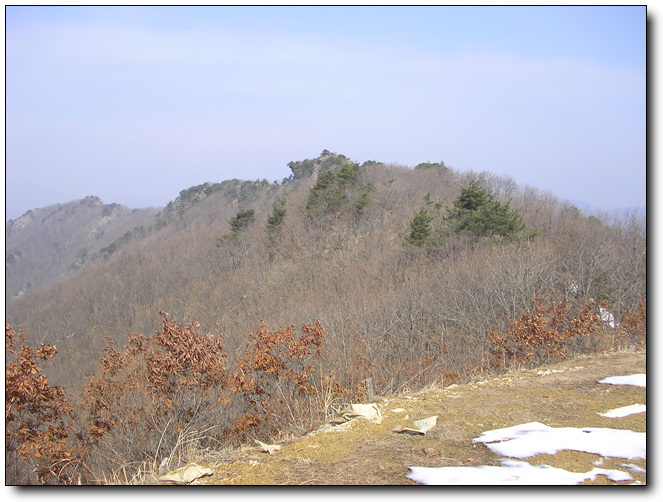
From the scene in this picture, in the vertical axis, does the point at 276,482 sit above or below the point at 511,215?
below

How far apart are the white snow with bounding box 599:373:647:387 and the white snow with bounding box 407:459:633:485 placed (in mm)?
3360

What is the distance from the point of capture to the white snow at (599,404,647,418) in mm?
6151

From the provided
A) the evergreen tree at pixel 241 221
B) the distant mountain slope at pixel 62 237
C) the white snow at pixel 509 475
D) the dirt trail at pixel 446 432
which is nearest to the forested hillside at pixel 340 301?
the evergreen tree at pixel 241 221

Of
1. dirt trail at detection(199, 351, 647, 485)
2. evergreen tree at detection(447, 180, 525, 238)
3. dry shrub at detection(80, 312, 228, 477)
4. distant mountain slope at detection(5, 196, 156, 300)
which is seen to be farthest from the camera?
distant mountain slope at detection(5, 196, 156, 300)

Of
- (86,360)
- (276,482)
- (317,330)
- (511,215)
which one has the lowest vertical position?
(86,360)

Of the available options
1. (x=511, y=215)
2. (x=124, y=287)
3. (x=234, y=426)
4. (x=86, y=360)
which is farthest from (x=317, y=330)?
(x=124, y=287)

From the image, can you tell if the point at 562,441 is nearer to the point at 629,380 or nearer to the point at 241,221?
the point at 629,380

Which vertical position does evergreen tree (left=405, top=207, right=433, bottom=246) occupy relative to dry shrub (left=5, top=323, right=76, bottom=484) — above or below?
above

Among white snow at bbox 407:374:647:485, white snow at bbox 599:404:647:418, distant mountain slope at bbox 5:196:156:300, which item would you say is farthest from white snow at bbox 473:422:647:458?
distant mountain slope at bbox 5:196:156:300

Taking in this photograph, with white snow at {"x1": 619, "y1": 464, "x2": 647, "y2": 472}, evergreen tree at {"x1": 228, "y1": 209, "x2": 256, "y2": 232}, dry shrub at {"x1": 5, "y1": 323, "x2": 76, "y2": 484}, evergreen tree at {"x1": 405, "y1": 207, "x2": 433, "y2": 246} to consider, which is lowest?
dry shrub at {"x1": 5, "y1": 323, "x2": 76, "y2": 484}

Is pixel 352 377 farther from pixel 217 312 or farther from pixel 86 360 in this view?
pixel 86 360

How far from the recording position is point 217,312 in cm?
4244

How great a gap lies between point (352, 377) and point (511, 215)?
73.1 ft

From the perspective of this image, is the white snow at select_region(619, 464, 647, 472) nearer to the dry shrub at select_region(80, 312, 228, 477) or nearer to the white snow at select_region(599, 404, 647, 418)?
the white snow at select_region(599, 404, 647, 418)
